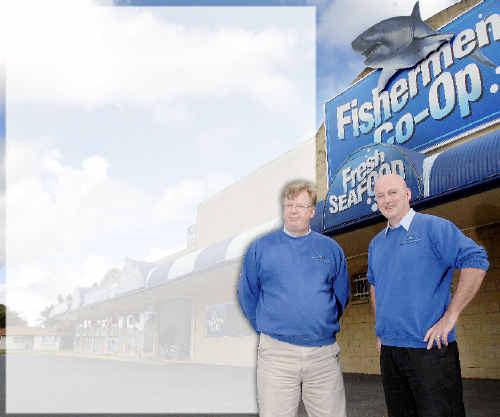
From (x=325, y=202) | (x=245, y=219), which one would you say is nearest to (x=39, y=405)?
(x=325, y=202)

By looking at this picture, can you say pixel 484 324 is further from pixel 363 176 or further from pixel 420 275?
pixel 420 275

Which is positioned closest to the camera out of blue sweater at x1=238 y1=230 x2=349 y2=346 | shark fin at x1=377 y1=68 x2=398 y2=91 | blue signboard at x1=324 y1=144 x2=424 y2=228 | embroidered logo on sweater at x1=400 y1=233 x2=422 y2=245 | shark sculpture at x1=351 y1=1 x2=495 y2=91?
embroidered logo on sweater at x1=400 y1=233 x2=422 y2=245

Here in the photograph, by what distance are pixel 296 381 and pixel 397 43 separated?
26.8 ft

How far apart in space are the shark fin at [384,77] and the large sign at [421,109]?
7 centimetres

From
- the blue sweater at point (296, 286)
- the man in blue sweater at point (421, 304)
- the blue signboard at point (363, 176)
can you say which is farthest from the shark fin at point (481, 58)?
the blue sweater at point (296, 286)

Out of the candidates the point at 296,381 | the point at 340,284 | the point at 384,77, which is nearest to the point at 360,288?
the point at 384,77

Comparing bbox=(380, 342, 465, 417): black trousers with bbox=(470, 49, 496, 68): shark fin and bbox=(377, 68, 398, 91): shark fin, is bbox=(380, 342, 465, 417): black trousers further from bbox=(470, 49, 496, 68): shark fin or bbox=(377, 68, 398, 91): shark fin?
bbox=(377, 68, 398, 91): shark fin

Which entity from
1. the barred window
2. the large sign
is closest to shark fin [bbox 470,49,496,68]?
the large sign

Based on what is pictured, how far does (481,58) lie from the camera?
809 cm

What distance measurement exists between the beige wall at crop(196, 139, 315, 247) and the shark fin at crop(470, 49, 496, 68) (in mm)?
6600

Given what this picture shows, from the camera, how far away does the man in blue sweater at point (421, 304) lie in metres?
2.45

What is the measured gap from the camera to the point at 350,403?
22.2 ft

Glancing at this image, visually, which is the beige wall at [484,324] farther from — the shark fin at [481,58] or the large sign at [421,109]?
the shark fin at [481,58]

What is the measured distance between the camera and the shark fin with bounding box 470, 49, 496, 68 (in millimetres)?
7926
